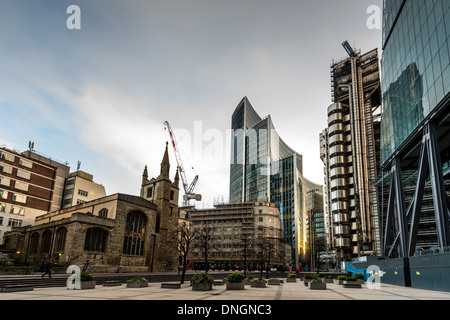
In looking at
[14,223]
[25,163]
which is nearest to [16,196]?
[14,223]

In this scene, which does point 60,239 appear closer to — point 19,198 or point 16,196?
point 16,196

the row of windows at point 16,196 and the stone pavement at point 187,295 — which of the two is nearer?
the stone pavement at point 187,295

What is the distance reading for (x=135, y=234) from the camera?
5544 cm

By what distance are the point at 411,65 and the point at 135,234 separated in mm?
47766

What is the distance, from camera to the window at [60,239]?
48.0 m

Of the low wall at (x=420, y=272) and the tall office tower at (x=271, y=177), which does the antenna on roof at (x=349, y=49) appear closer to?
the tall office tower at (x=271, y=177)

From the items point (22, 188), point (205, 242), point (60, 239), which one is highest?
point (22, 188)

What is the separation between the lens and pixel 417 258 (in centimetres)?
2683

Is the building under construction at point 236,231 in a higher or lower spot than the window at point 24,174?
lower

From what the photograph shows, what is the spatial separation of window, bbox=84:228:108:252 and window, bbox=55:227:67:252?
4.47 meters

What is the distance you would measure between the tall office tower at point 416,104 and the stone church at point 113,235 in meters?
39.1

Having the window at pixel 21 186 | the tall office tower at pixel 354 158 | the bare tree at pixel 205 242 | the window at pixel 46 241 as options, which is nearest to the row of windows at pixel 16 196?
the window at pixel 21 186
